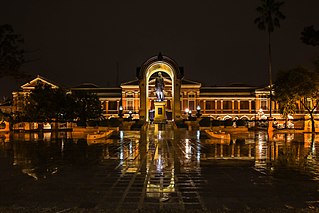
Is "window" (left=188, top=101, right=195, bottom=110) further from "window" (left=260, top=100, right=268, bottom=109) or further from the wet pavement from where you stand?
the wet pavement

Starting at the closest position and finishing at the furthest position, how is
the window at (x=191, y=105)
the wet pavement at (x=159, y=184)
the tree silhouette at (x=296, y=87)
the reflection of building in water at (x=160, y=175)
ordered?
the wet pavement at (x=159, y=184) → the reflection of building in water at (x=160, y=175) → the tree silhouette at (x=296, y=87) → the window at (x=191, y=105)

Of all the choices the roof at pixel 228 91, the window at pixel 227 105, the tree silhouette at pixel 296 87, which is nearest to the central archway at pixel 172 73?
the tree silhouette at pixel 296 87

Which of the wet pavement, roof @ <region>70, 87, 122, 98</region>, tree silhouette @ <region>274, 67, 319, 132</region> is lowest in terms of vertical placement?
the wet pavement

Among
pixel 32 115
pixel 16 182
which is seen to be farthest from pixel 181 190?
pixel 32 115

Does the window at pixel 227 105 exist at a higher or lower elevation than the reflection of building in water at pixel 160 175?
higher

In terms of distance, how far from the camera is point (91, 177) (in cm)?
1057

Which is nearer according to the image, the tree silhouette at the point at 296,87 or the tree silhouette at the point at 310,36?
the tree silhouette at the point at 310,36

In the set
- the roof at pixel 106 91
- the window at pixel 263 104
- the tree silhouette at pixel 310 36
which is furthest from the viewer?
the roof at pixel 106 91

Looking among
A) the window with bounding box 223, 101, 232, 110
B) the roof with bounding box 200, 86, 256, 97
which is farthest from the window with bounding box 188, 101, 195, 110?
the window with bounding box 223, 101, 232, 110

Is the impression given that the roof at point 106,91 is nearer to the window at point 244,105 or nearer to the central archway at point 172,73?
the window at point 244,105

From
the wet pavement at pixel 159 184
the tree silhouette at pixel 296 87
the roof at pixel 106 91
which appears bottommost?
the wet pavement at pixel 159 184

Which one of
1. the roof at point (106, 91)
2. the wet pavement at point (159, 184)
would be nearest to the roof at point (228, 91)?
the roof at point (106, 91)

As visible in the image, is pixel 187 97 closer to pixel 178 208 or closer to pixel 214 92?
pixel 214 92

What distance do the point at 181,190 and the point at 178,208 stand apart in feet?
5.28
